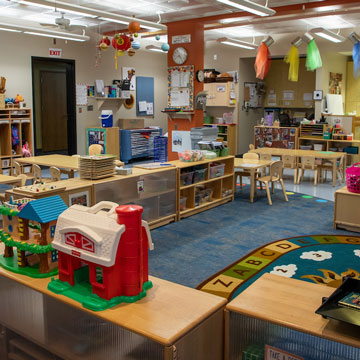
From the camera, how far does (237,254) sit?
5.12 m

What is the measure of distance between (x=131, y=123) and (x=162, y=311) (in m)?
11.0

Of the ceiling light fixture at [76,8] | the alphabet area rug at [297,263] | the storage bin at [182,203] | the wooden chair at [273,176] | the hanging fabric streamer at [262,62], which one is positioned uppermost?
the ceiling light fixture at [76,8]

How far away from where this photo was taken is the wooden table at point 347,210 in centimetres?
595

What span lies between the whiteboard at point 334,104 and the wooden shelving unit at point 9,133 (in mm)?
7956

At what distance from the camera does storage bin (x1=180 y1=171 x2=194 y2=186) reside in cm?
667

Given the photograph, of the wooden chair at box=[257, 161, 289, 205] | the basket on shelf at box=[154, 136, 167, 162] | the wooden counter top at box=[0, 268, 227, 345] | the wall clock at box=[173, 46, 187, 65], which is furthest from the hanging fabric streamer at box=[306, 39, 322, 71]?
the wooden counter top at box=[0, 268, 227, 345]

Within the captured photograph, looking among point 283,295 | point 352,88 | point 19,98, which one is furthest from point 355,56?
point 283,295

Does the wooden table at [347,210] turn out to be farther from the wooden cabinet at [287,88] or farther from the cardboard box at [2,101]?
the wooden cabinet at [287,88]

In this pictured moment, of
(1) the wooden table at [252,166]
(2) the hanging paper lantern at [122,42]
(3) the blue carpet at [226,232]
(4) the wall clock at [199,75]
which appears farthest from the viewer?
(4) the wall clock at [199,75]

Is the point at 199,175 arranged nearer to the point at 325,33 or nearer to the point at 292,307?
the point at 292,307

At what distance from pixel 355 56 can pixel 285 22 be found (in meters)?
2.44

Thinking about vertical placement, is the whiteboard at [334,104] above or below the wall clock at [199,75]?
below

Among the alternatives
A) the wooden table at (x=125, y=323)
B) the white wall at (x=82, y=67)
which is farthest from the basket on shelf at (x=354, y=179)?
the white wall at (x=82, y=67)

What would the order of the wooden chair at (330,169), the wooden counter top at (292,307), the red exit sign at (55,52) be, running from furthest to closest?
the red exit sign at (55,52) → the wooden chair at (330,169) → the wooden counter top at (292,307)
